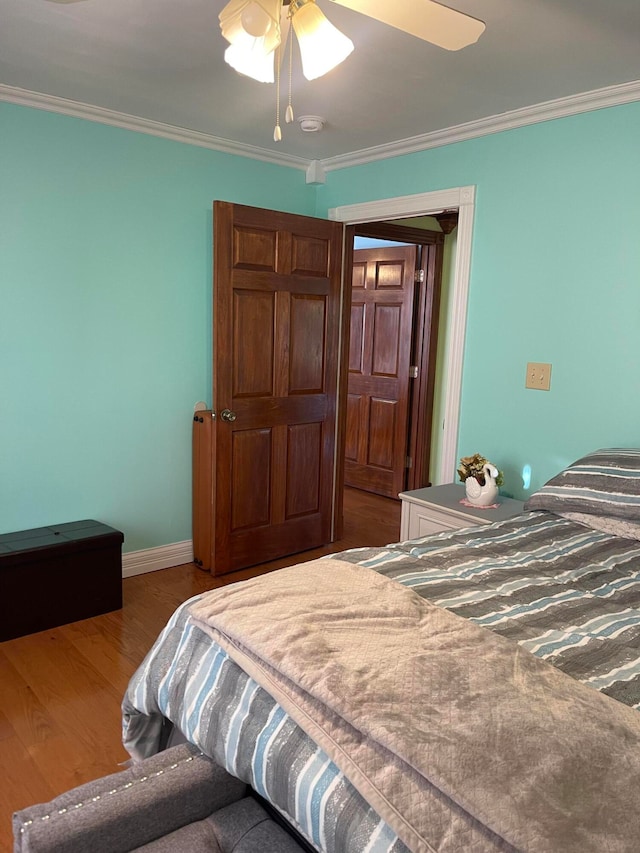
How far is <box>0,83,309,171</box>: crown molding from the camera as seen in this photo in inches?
110

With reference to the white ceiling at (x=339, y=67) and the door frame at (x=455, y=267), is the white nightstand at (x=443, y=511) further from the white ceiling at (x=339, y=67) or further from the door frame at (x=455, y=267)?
the white ceiling at (x=339, y=67)


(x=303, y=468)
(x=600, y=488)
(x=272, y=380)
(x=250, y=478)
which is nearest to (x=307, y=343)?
(x=272, y=380)

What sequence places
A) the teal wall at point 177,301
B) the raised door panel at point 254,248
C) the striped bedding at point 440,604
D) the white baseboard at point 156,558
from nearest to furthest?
the striped bedding at point 440,604
the teal wall at point 177,301
the raised door panel at point 254,248
the white baseboard at point 156,558

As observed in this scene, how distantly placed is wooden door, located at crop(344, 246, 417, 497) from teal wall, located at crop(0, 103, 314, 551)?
1.58m

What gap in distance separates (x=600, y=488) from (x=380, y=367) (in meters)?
3.01

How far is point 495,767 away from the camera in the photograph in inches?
37.6

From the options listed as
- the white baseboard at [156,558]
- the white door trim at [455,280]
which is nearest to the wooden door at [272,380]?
the white baseboard at [156,558]

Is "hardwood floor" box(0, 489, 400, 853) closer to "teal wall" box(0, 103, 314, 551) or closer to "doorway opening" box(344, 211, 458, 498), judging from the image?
"teal wall" box(0, 103, 314, 551)

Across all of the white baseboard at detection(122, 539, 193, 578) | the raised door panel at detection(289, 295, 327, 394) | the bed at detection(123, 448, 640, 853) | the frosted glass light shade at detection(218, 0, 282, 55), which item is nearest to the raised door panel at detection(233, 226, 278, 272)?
the raised door panel at detection(289, 295, 327, 394)

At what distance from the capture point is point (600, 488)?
2.27 metres

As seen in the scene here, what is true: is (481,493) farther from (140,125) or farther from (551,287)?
(140,125)

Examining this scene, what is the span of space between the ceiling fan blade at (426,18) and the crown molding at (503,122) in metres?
1.19

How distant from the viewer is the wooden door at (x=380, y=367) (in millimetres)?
4938

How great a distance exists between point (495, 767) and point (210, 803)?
0.67m
